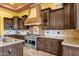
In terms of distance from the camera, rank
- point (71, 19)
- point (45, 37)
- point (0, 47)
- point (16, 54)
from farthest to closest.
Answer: point (45, 37) < point (71, 19) < point (16, 54) < point (0, 47)

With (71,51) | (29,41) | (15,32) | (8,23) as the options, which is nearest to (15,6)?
(8,23)

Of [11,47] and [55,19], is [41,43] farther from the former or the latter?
[11,47]

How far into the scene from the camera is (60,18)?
2352 millimetres

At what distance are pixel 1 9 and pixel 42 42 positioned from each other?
165cm

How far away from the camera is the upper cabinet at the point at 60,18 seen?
2055 mm

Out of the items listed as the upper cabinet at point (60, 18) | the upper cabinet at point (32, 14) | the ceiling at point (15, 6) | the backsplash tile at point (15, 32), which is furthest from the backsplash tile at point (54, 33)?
the ceiling at point (15, 6)

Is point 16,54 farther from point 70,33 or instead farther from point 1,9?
point 70,33

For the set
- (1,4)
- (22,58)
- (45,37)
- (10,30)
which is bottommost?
(22,58)

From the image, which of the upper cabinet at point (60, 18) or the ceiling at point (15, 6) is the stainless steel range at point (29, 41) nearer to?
the ceiling at point (15, 6)

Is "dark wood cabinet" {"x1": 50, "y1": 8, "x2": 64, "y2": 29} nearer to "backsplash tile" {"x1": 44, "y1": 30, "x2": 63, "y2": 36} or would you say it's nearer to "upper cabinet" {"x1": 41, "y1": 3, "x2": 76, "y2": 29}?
"upper cabinet" {"x1": 41, "y1": 3, "x2": 76, "y2": 29}

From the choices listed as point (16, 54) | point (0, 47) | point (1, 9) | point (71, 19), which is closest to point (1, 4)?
point (1, 9)

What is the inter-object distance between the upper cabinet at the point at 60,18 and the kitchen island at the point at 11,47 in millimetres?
957

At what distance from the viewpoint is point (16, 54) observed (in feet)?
4.75

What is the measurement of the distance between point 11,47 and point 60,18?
4.49 ft
